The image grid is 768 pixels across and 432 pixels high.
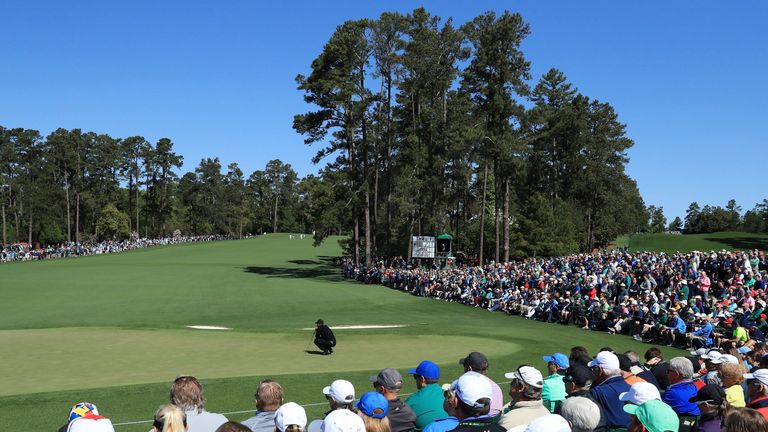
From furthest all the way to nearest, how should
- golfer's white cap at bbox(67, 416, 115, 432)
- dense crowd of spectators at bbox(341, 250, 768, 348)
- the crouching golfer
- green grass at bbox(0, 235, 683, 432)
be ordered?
dense crowd of spectators at bbox(341, 250, 768, 348) → the crouching golfer → green grass at bbox(0, 235, 683, 432) → golfer's white cap at bbox(67, 416, 115, 432)

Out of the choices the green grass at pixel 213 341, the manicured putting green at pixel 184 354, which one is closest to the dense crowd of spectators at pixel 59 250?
the green grass at pixel 213 341

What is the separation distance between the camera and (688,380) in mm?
7953

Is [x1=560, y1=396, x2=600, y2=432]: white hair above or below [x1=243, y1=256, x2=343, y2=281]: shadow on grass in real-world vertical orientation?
above

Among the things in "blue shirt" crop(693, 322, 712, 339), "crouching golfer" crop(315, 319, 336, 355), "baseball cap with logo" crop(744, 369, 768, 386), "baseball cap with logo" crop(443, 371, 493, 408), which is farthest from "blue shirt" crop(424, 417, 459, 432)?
"blue shirt" crop(693, 322, 712, 339)

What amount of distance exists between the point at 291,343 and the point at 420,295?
64.8 feet

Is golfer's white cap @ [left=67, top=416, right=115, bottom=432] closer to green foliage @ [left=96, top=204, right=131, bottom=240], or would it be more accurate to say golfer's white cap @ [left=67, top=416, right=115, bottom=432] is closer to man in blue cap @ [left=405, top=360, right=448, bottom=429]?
man in blue cap @ [left=405, top=360, right=448, bottom=429]

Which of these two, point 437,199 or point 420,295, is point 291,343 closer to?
point 420,295

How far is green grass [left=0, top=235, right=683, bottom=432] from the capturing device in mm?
12180

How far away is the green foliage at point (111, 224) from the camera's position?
10744 cm

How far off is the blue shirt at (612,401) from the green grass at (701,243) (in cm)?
7343

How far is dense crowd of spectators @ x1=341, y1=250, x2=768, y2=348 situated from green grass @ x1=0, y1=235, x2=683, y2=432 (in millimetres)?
1185

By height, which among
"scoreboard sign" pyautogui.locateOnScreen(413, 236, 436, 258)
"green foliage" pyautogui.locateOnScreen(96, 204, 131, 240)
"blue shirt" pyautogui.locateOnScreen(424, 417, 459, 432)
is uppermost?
"green foliage" pyautogui.locateOnScreen(96, 204, 131, 240)

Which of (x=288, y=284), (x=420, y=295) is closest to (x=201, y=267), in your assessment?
(x=288, y=284)

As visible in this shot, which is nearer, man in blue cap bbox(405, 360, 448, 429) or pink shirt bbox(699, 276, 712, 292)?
man in blue cap bbox(405, 360, 448, 429)
